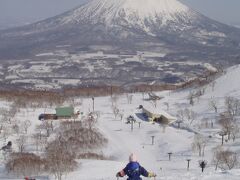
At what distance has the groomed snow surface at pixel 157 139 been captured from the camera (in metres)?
20.7

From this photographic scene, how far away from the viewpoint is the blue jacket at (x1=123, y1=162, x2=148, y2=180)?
29.7 feet

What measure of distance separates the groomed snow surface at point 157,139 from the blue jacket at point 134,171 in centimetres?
386

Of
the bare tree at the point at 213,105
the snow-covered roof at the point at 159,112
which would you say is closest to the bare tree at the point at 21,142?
the snow-covered roof at the point at 159,112

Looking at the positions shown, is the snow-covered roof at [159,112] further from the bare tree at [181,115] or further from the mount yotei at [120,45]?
the mount yotei at [120,45]

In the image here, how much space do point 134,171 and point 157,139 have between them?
79.1 feet

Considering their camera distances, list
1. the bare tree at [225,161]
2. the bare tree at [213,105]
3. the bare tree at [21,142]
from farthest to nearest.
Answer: the bare tree at [213,105]
the bare tree at [21,142]
the bare tree at [225,161]

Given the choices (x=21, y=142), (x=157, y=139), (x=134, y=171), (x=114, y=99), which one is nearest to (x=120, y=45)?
(x=114, y=99)

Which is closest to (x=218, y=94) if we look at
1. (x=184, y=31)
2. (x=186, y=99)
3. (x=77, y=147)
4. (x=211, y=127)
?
(x=186, y=99)

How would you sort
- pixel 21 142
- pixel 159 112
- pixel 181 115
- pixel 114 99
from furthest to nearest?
pixel 114 99
pixel 159 112
pixel 181 115
pixel 21 142

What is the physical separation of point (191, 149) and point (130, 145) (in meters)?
4.05

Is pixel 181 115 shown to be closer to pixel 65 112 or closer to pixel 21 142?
pixel 65 112

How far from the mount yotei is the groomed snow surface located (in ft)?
137

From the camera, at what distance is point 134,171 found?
9.10 m

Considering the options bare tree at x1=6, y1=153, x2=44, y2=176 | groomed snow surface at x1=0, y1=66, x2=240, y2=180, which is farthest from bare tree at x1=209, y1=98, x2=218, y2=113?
bare tree at x1=6, y1=153, x2=44, y2=176
